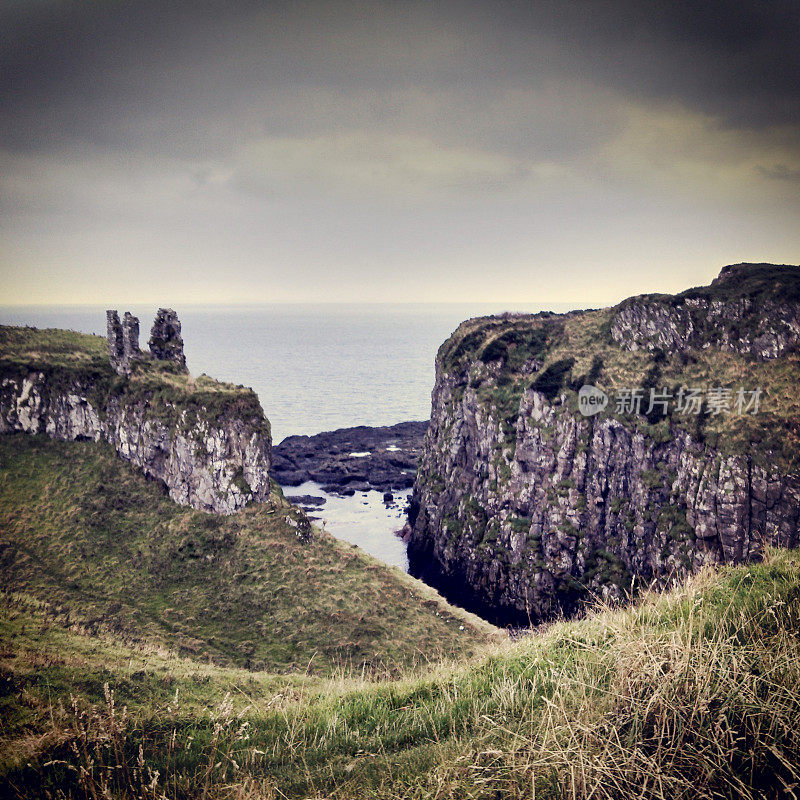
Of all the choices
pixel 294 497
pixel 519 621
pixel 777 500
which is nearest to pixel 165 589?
pixel 519 621

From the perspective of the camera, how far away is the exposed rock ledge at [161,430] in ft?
119

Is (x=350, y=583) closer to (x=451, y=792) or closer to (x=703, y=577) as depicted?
(x=703, y=577)

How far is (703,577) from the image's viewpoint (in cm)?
775

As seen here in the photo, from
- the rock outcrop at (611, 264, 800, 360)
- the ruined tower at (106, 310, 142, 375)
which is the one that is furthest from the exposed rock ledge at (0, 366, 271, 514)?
the rock outcrop at (611, 264, 800, 360)

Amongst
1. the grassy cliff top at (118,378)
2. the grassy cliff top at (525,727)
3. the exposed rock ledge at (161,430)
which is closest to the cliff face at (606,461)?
the exposed rock ledge at (161,430)

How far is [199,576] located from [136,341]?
70.2 feet

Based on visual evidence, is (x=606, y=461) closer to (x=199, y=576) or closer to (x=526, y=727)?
(x=199, y=576)

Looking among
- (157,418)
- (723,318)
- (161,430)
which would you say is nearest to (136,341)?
(157,418)

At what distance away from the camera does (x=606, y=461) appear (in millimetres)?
41094

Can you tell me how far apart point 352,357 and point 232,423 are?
527ft

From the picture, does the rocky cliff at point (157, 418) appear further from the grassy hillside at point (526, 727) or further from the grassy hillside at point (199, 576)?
the grassy hillside at point (526, 727)

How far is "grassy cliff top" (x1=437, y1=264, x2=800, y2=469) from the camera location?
34.7m

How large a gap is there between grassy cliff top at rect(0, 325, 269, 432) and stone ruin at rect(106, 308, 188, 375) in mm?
897

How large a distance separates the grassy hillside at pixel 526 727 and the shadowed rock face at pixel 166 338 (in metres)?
37.9
